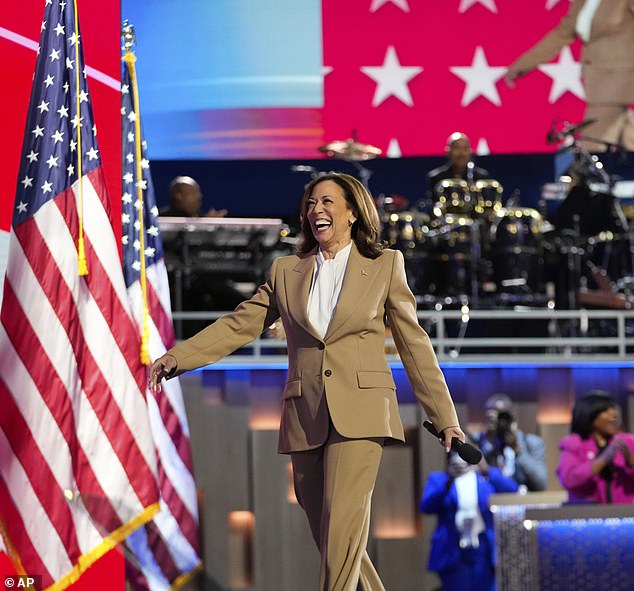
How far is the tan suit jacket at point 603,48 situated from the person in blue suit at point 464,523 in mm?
4696

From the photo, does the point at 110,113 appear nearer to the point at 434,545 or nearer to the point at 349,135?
A: the point at 434,545

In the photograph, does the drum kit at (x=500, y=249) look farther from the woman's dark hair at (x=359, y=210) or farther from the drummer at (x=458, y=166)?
the woman's dark hair at (x=359, y=210)

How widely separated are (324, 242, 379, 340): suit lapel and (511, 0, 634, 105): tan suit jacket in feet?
27.0

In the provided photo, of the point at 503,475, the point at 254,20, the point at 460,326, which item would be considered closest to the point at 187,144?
the point at 254,20

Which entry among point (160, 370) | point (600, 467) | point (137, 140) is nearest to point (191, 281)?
point (137, 140)

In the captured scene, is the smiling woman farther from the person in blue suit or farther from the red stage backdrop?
the red stage backdrop

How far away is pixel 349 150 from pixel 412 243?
1146mm

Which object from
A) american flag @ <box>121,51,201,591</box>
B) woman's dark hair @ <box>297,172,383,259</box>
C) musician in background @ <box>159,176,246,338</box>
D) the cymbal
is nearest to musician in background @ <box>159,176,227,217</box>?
musician in background @ <box>159,176,246,338</box>

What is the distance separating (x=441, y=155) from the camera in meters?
12.7

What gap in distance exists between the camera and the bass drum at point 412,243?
10273mm

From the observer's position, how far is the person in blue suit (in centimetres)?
852

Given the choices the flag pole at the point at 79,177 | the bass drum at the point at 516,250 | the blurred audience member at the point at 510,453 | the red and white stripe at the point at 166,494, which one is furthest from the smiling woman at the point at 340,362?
the bass drum at the point at 516,250

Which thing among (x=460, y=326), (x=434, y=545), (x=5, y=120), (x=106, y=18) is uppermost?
(x=106, y=18)

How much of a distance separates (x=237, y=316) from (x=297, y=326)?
0.23 metres
